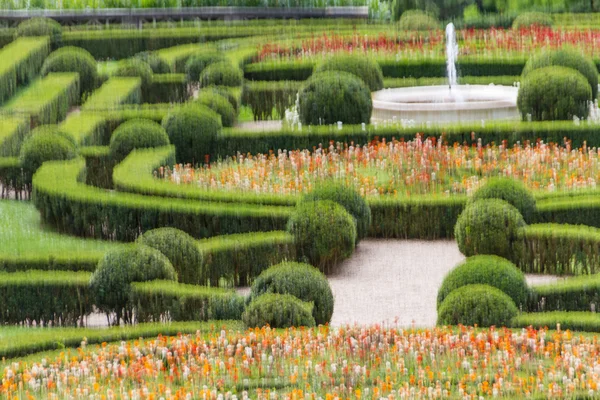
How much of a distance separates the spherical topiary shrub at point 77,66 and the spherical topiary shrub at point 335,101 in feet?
28.7

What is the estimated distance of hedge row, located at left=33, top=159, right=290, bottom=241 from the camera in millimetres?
18484

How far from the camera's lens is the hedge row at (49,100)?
2694cm

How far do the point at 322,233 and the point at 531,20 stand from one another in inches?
830

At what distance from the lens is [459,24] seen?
40031mm

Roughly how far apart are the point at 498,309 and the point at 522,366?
1395mm

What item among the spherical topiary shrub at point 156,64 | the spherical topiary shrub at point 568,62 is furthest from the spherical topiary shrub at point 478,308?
the spherical topiary shrub at point 156,64

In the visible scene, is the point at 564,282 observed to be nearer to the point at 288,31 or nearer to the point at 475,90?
the point at 475,90

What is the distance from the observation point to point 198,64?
3098 centimetres

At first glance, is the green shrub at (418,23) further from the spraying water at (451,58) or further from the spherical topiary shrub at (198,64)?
the spherical topiary shrub at (198,64)

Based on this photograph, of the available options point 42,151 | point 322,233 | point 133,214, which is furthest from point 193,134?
point 322,233

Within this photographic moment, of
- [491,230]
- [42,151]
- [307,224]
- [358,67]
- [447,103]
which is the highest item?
[358,67]

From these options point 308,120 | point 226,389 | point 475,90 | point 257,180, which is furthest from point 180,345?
point 475,90

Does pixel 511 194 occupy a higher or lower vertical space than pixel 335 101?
lower

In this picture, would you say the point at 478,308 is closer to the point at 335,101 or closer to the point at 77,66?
the point at 335,101
